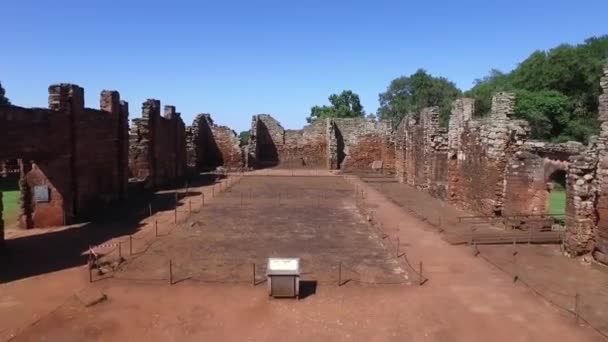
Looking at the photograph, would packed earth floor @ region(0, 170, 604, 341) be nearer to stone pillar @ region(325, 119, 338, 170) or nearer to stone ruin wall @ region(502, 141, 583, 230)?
stone ruin wall @ region(502, 141, 583, 230)

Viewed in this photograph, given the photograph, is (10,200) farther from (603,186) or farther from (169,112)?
(603,186)

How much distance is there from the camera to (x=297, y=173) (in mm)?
33688

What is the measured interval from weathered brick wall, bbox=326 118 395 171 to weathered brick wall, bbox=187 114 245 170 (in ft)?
23.4

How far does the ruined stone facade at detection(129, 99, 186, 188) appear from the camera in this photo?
24.2 m

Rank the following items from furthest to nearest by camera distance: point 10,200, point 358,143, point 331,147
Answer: point 358,143 → point 331,147 → point 10,200

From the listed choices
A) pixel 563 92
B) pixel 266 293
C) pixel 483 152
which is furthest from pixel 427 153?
pixel 563 92

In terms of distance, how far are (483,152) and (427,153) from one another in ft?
21.6

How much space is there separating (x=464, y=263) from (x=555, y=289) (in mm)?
2339

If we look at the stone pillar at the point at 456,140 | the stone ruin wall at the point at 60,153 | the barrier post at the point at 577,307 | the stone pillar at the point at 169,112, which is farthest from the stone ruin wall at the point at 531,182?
the stone pillar at the point at 169,112

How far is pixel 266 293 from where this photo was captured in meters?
9.53

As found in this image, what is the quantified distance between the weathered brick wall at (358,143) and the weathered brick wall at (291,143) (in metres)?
1.47

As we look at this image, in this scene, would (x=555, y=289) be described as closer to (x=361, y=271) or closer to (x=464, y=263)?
(x=464, y=263)

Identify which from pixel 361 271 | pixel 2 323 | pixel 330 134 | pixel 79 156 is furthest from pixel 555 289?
pixel 330 134

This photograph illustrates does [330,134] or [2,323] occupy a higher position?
[330,134]
